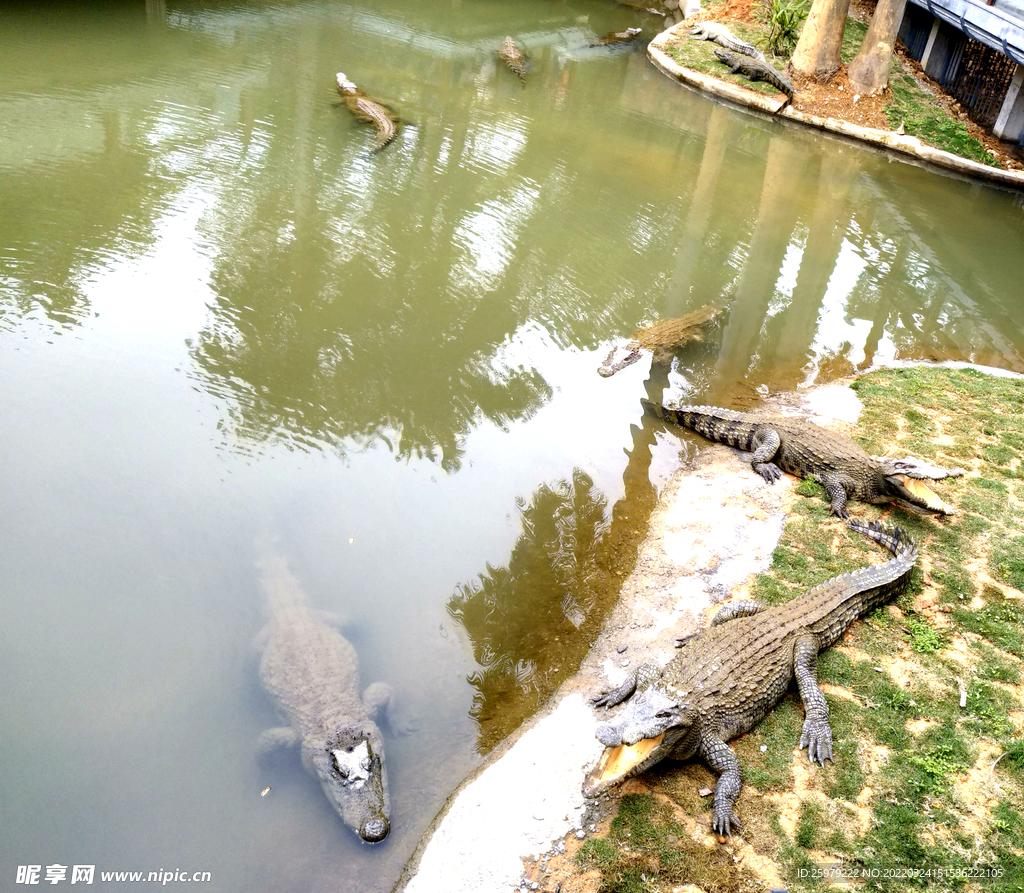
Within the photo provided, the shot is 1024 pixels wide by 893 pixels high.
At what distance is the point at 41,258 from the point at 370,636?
6261 mm

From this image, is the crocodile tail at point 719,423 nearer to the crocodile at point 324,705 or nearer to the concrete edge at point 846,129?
the crocodile at point 324,705

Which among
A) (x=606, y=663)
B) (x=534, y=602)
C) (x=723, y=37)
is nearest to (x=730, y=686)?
(x=606, y=663)

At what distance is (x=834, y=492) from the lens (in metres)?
6.24

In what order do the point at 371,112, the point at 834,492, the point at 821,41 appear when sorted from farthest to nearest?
the point at 821,41 → the point at 371,112 → the point at 834,492

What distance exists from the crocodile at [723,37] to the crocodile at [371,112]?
29.2 feet

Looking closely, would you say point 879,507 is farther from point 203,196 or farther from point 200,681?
point 203,196

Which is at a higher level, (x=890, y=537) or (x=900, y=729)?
(x=890, y=537)

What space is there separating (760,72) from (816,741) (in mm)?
16156

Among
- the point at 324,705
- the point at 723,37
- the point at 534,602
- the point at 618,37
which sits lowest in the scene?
the point at 324,705

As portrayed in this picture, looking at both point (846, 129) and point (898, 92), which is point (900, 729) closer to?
point (846, 129)

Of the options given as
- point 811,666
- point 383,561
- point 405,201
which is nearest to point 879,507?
point 811,666

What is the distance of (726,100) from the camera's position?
54.4 feet

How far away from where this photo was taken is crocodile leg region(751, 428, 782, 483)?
6591mm

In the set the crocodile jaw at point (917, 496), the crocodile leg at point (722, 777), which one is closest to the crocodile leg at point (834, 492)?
the crocodile jaw at point (917, 496)
